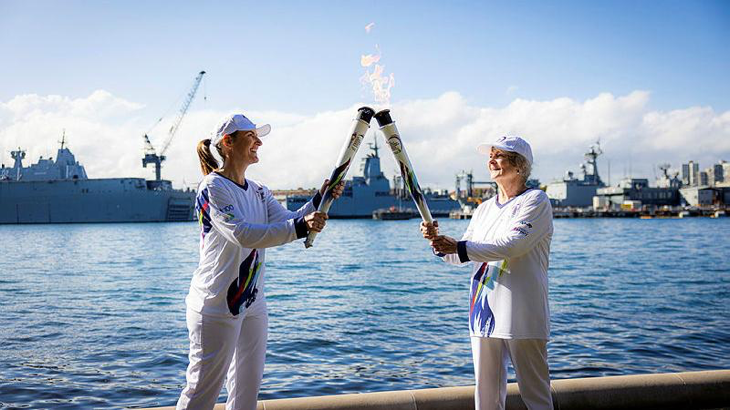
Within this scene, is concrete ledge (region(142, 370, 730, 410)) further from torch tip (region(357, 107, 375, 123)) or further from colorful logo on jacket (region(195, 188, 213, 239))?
torch tip (region(357, 107, 375, 123))

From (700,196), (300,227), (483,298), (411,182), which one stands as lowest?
(483,298)

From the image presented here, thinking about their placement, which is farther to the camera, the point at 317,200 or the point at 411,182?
the point at 411,182

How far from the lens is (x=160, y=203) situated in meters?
104

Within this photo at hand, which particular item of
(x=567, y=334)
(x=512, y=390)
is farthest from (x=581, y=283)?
(x=512, y=390)

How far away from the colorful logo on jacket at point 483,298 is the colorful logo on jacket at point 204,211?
5.58 feet

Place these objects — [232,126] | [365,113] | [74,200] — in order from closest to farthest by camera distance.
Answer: [232,126] < [365,113] < [74,200]

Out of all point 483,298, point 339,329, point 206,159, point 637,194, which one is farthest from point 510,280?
point 637,194

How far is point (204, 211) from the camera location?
3594 mm

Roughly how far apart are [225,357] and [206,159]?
4.00 feet

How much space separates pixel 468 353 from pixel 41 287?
1916cm

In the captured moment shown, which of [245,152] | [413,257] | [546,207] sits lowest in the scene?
[413,257]

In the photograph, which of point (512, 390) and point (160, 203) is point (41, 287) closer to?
point (512, 390)

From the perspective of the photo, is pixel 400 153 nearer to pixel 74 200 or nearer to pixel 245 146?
pixel 245 146

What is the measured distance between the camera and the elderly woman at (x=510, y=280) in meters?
3.67
